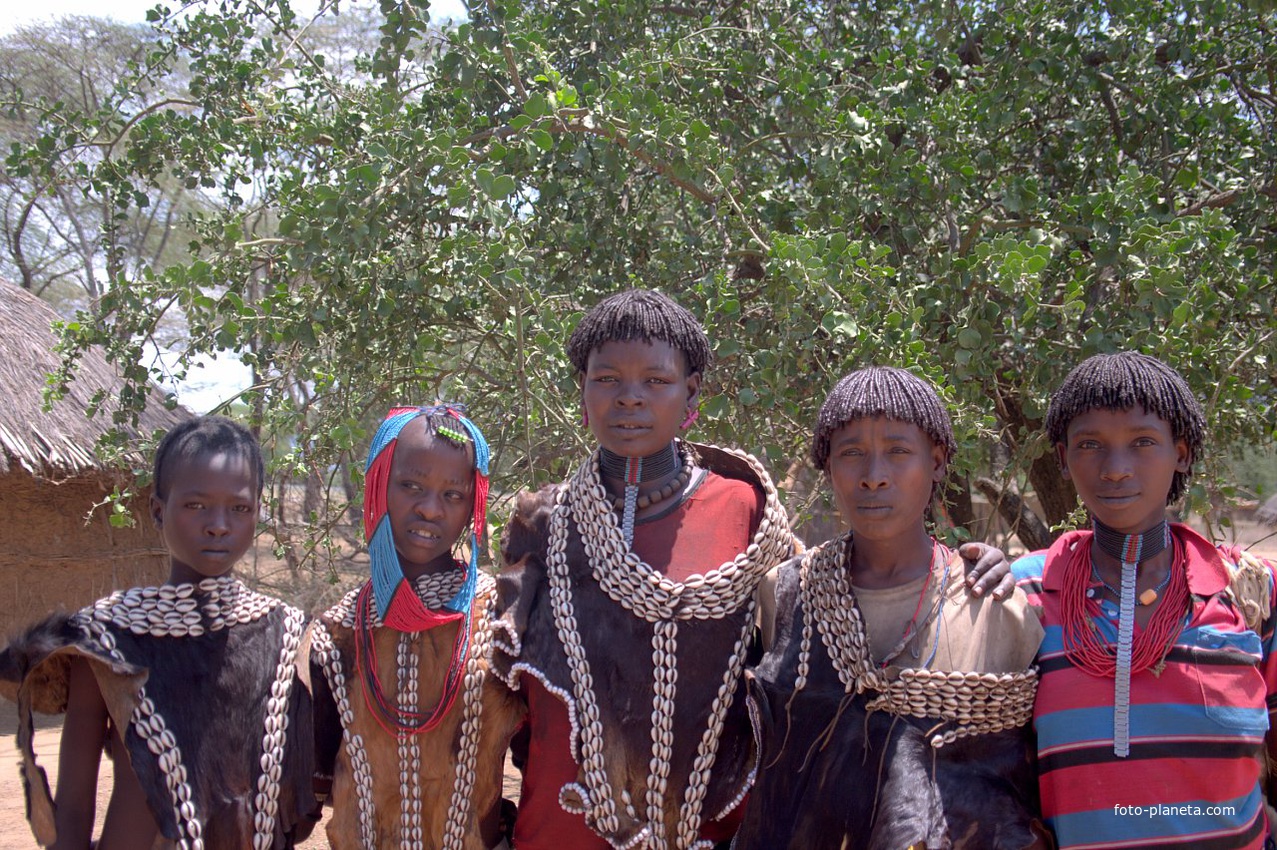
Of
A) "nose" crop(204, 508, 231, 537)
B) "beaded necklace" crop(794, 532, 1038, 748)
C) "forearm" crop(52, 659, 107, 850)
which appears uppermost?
"nose" crop(204, 508, 231, 537)

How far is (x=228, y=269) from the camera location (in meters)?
3.73

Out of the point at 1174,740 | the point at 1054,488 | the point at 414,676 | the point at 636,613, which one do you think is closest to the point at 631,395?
the point at 636,613

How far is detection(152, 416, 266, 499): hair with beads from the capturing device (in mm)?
2305

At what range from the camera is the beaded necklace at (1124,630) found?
2.00 meters

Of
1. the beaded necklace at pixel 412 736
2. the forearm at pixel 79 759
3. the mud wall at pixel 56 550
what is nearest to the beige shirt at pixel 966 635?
the beaded necklace at pixel 412 736

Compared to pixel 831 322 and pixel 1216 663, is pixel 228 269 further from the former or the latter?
pixel 1216 663

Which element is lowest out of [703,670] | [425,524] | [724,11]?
[703,670]

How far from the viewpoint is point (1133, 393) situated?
2.08 meters

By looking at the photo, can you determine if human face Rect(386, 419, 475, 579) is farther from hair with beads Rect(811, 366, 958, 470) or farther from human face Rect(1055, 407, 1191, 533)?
human face Rect(1055, 407, 1191, 533)

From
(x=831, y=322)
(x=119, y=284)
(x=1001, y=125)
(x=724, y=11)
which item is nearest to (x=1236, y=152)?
(x=1001, y=125)

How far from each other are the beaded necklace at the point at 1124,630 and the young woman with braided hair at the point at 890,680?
103mm

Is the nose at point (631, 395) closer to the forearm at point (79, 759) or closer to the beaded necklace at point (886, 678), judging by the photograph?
the beaded necklace at point (886, 678)

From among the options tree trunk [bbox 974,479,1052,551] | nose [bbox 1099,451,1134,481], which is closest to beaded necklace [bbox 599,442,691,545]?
nose [bbox 1099,451,1134,481]

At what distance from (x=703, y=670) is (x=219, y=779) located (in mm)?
997
